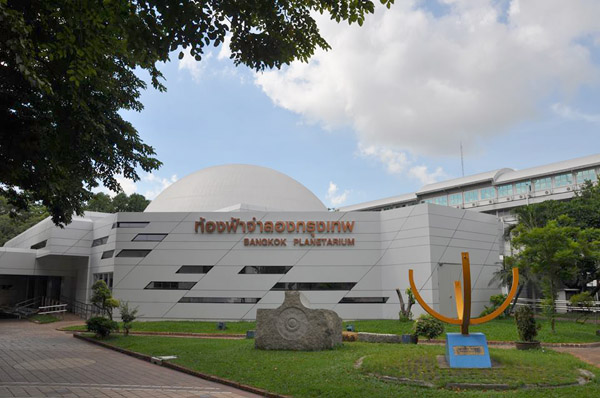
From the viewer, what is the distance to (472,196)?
2199 inches

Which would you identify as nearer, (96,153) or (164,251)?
(96,153)

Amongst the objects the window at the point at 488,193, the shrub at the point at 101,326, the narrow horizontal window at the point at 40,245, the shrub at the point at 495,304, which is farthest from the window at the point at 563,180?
the narrow horizontal window at the point at 40,245

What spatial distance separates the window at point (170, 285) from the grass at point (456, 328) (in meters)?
2.33

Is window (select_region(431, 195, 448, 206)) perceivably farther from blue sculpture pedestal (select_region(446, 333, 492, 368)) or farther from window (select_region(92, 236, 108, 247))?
blue sculpture pedestal (select_region(446, 333, 492, 368))

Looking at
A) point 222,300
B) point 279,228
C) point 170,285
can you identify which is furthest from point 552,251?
point 170,285

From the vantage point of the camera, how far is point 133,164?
14547 millimetres

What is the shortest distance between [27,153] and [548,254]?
63.8ft

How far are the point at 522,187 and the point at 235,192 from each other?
3487 centimetres

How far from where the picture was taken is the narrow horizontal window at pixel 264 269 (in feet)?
83.0

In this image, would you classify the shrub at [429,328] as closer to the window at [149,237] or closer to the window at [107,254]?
the window at [149,237]

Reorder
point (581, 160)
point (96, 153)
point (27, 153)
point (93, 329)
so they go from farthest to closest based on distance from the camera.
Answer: point (581, 160) < point (93, 329) < point (96, 153) < point (27, 153)

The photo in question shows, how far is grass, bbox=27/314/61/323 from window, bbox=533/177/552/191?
155 feet

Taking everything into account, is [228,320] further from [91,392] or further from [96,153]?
[91,392]

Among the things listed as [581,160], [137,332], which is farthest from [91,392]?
[581,160]
